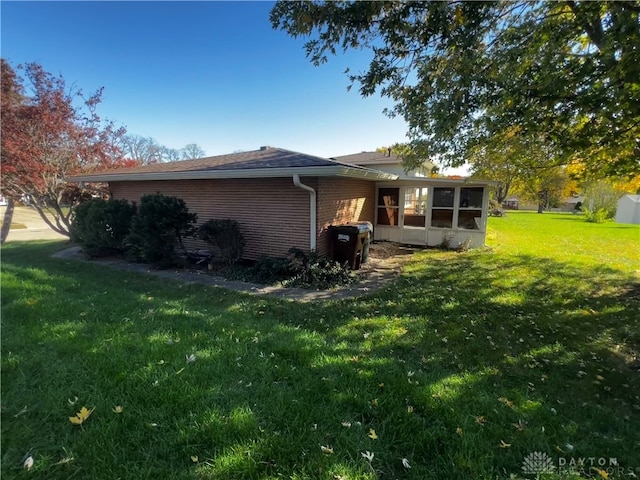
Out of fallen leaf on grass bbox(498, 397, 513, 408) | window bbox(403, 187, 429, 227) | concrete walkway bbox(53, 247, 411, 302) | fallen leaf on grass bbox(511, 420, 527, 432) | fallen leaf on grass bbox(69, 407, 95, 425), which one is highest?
window bbox(403, 187, 429, 227)

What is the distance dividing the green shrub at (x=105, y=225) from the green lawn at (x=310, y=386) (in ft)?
12.8

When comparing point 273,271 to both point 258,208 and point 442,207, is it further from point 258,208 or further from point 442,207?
point 442,207

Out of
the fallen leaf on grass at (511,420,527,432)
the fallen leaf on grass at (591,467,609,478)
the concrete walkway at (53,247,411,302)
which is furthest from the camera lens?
the concrete walkway at (53,247,411,302)

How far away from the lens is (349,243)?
775 centimetres

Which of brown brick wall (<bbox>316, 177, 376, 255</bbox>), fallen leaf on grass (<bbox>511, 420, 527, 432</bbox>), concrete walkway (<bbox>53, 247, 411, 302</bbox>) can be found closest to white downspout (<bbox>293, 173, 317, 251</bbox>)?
brown brick wall (<bbox>316, 177, 376, 255</bbox>)

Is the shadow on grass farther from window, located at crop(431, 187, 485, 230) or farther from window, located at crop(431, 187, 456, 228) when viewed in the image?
window, located at crop(431, 187, 456, 228)

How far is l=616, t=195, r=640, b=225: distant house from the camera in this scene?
88.8ft

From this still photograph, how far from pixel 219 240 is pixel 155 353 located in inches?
205

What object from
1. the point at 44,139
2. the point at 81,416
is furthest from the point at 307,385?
the point at 44,139

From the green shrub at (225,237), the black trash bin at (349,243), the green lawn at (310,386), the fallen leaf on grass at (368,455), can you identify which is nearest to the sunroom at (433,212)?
the black trash bin at (349,243)

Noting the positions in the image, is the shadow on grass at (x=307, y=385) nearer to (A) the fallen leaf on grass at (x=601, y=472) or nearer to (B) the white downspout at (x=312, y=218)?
(A) the fallen leaf on grass at (x=601, y=472)

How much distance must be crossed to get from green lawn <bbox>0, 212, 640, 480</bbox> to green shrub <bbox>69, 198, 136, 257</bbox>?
3.91 meters

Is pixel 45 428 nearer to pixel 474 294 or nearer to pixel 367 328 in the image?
pixel 367 328

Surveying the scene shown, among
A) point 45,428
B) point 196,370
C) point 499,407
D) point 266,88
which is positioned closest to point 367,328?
point 499,407
